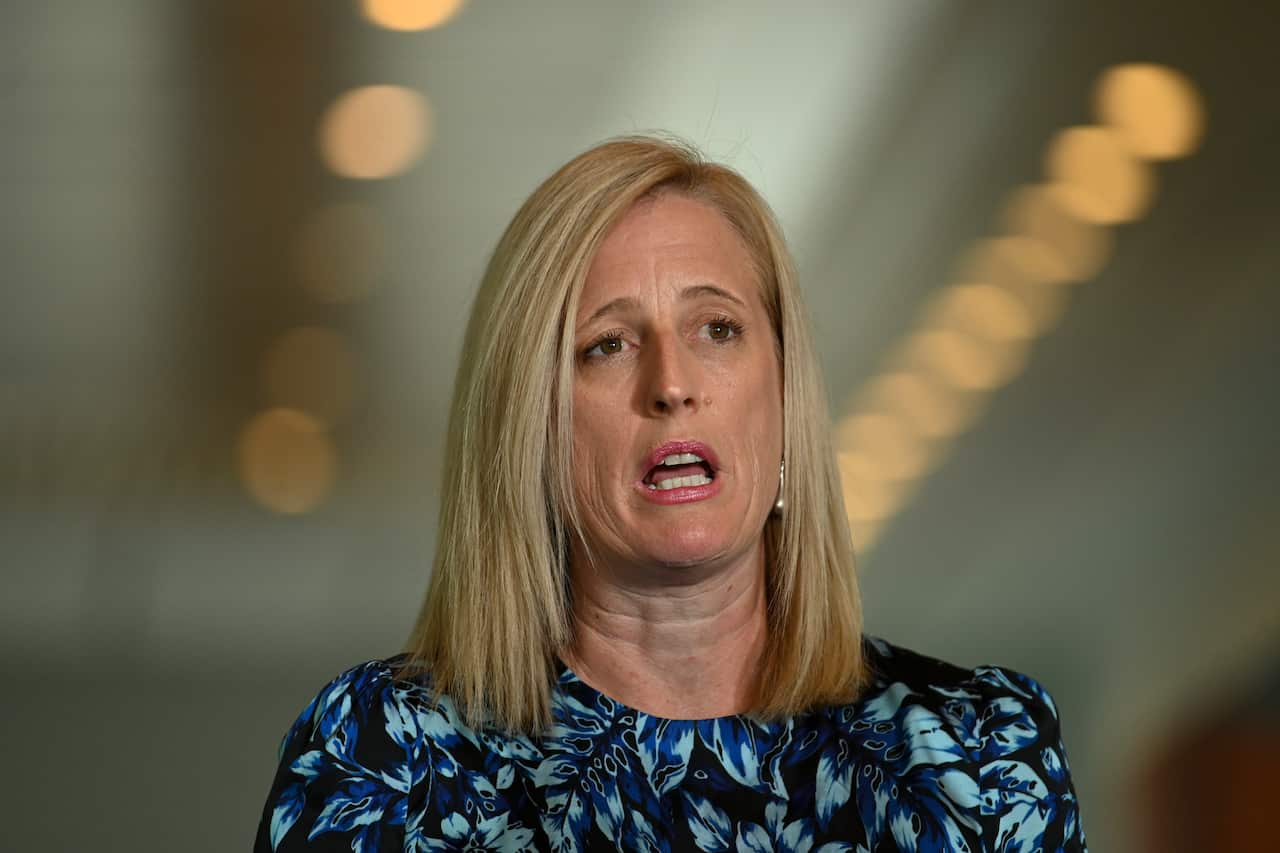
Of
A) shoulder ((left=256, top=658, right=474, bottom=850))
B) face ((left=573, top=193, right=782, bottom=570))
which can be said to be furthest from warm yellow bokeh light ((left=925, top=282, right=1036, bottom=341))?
shoulder ((left=256, top=658, right=474, bottom=850))

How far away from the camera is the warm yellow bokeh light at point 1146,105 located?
3.22 meters

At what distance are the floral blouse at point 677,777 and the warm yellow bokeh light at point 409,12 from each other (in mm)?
1725

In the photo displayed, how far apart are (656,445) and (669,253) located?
0.79 feet

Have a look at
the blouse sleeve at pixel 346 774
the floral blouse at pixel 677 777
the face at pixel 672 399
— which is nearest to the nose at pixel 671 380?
the face at pixel 672 399

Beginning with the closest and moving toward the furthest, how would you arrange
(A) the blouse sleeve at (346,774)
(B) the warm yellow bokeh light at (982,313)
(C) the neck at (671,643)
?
(A) the blouse sleeve at (346,774), (C) the neck at (671,643), (B) the warm yellow bokeh light at (982,313)

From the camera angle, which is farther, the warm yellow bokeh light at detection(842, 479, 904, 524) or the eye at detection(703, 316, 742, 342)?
the warm yellow bokeh light at detection(842, 479, 904, 524)

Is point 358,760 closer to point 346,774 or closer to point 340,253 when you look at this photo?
point 346,774

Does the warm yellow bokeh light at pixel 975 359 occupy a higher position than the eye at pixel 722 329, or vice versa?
the warm yellow bokeh light at pixel 975 359

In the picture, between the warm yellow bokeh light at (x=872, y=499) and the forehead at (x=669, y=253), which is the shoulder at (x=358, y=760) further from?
the warm yellow bokeh light at (x=872, y=499)

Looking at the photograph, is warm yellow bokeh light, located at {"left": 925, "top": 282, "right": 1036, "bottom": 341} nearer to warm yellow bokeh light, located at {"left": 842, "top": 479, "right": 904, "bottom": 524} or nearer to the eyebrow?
warm yellow bokeh light, located at {"left": 842, "top": 479, "right": 904, "bottom": 524}

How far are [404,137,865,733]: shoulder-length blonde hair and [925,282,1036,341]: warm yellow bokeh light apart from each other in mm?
1255

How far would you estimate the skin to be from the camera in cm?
179

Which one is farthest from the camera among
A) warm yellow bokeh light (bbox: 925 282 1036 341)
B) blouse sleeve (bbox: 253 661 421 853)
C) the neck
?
warm yellow bokeh light (bbox: 925 282 1036 341)

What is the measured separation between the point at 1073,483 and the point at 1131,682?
408mm
